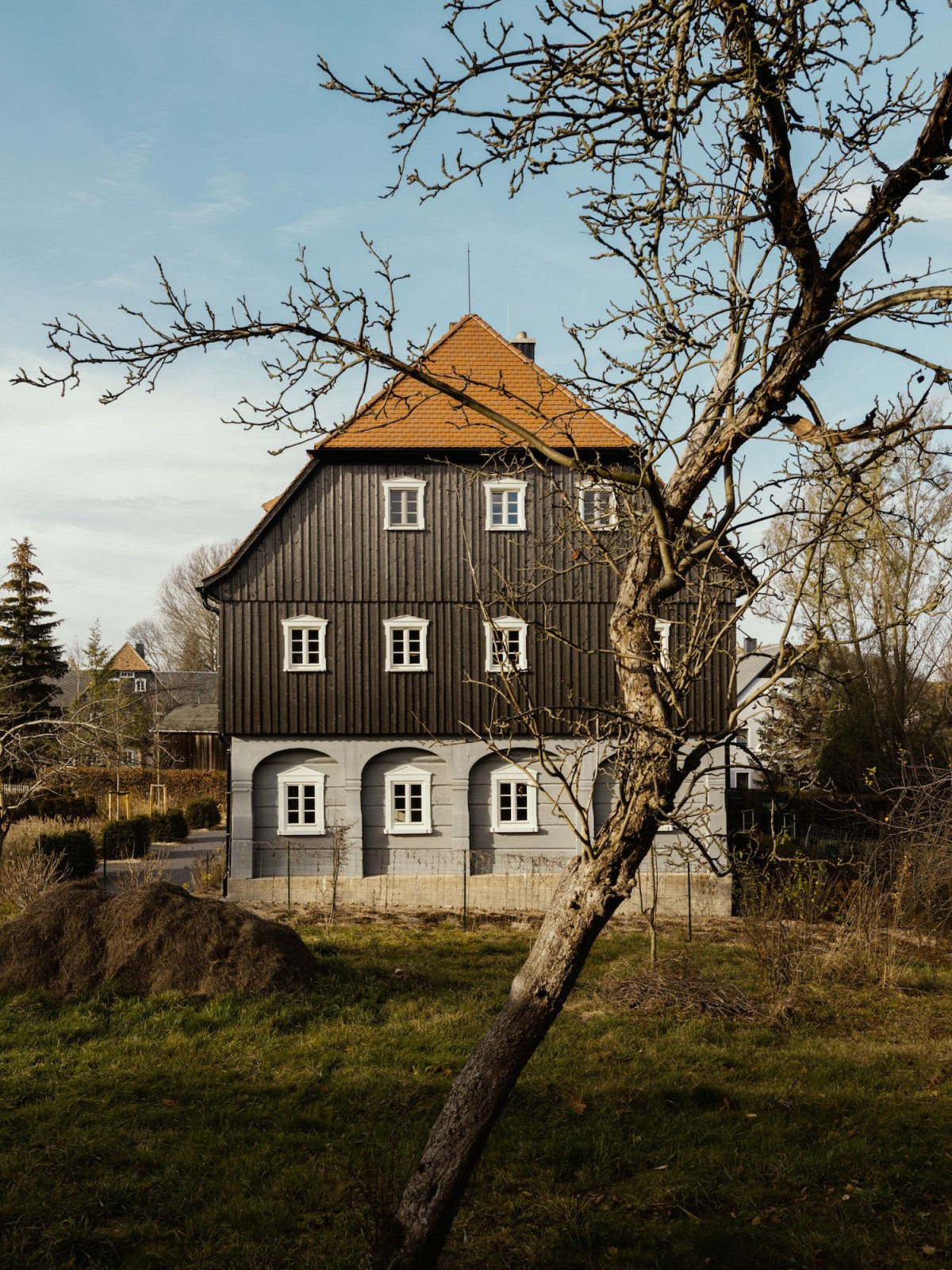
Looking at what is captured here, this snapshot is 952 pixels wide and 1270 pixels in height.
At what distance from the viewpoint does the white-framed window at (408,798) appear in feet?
69.2

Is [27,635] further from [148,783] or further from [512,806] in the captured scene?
[512,806]

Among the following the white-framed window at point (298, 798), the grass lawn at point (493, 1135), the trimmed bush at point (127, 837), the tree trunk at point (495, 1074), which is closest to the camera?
the tree trunk at point (495, 1074)

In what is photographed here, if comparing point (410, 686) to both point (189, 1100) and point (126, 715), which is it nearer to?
point (189, 1100)

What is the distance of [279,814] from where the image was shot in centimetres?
2097

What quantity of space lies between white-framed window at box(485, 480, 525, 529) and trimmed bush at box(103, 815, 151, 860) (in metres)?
13.6

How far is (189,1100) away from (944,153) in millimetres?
8363

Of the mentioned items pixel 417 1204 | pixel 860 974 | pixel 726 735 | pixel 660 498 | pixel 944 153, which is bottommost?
pixel 860 974

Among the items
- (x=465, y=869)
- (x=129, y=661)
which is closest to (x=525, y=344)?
(x=465, y=869)

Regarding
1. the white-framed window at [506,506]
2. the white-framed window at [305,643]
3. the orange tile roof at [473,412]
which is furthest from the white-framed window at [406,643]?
the orange tile roof at [473,412]

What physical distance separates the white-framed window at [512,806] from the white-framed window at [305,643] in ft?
14.2

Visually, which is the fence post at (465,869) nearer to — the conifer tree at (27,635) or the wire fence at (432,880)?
the wire fence at (432,880)

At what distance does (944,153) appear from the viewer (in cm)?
420

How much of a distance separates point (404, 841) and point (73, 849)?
23.1 ft

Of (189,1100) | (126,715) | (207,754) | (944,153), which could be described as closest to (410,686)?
(189,1100)
